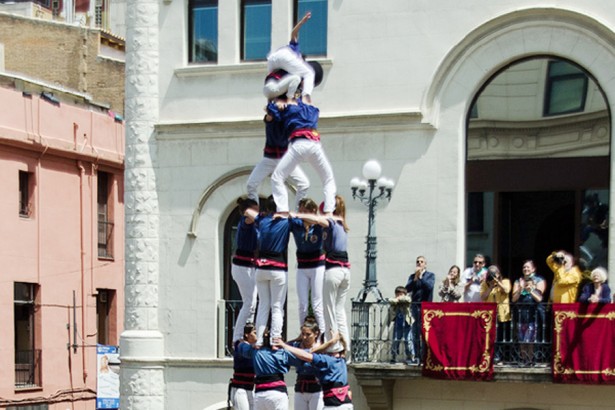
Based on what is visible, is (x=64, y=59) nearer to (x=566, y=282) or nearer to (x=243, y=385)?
(x=566, y=282)

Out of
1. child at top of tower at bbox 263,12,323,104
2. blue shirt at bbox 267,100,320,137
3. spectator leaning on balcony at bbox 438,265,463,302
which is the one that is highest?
child at top of tower at bbox 263,12,323,104

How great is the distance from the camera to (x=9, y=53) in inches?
2112

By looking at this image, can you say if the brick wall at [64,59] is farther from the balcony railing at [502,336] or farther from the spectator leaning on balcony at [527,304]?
the spectator leaning on balcony at [527,304]

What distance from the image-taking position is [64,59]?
53438 mm

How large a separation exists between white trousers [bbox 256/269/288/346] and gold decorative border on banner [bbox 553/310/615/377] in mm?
6921

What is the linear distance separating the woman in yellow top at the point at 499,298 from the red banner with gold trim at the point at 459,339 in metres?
0.18

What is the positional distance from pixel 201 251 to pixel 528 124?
6.90 meters

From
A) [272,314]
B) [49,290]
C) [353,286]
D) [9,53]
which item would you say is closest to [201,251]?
[353,286]

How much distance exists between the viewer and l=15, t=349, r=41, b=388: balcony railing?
46094 mm

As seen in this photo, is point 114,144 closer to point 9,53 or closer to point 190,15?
point 9,53

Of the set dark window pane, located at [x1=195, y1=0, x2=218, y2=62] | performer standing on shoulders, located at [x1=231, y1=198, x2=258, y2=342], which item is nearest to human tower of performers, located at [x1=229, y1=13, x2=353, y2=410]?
performer standing on shoulders, located at [x1=231, y1=198, x2=258, y2=342]

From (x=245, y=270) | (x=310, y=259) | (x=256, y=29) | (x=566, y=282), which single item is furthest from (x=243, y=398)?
(x=256, y=29)

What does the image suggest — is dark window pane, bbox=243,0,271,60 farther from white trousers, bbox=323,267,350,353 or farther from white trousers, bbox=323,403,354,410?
white trousers, bbox=323,403,354,410

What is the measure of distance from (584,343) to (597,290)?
37.5 inches
